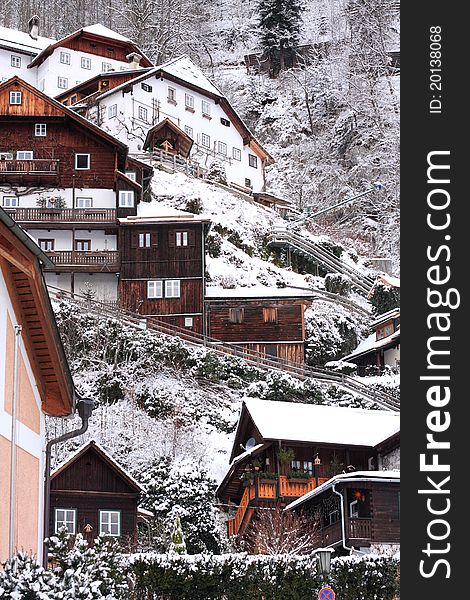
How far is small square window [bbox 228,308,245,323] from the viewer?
50.4m

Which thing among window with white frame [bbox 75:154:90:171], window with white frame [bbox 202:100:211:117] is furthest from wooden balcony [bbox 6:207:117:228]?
window with white frame [bbox 202:100:211:117]

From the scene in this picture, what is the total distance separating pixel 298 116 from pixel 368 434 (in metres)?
56.4

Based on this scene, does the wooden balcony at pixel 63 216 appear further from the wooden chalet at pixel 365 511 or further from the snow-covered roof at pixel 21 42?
the snow-covered roof at pixel 21 42

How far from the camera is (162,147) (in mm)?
67188

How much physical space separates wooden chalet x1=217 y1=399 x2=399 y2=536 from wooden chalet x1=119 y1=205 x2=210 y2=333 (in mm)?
13966

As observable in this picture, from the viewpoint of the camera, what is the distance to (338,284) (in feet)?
194

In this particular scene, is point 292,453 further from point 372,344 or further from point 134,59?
point 134,59

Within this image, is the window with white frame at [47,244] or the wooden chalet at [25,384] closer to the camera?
the wooden chalet at [25,384]

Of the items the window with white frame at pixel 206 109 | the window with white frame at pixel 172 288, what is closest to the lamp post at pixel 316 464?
the window with white frame at pixel 172 288

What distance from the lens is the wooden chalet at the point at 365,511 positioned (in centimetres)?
2977

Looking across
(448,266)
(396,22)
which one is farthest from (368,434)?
(396,22)

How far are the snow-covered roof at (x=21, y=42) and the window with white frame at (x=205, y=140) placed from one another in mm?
15342

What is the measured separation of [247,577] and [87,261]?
103ft

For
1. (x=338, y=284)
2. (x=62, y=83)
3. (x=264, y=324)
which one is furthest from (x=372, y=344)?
(x=62, y=83)
